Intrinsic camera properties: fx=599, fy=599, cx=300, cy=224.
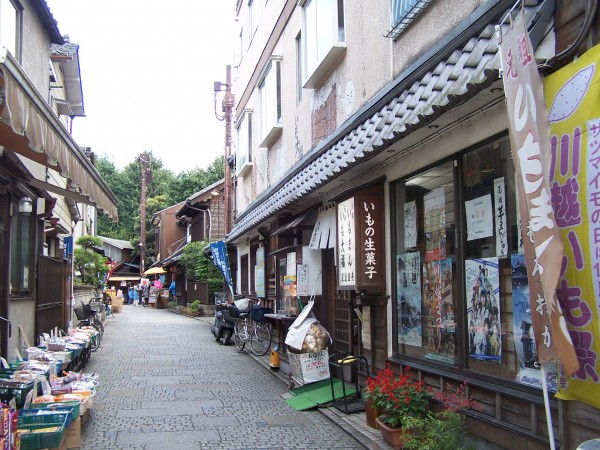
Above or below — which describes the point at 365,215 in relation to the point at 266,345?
above

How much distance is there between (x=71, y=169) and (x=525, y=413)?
15.8 ft

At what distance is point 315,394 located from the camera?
965 cm

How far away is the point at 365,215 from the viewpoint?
8.27 meters

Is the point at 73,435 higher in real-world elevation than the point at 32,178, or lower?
lower

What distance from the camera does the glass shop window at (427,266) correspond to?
6770 millimetres

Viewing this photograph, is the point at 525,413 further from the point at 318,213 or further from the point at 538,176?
the point at 318,213

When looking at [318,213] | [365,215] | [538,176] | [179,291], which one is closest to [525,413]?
[538,176]

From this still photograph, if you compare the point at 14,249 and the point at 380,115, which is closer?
the point at 380,115

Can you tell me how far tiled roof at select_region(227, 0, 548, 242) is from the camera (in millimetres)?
4766

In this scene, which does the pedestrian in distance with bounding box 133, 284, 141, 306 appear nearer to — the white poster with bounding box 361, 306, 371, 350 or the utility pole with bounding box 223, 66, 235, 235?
the utility pole with bounding box 223, 66, 235, 235

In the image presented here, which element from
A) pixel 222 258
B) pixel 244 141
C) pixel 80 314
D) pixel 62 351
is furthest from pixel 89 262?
pixel 62 351

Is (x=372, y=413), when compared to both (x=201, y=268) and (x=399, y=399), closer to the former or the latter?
(x=399, y=399)

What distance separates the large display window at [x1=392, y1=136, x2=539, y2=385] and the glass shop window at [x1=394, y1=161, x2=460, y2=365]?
12 millimetres

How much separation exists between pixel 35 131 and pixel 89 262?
66.0ft
